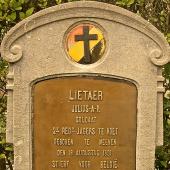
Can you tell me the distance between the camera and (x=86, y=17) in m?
3.90

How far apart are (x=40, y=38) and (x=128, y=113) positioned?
3.27 feet

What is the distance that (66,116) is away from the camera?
4016 mm

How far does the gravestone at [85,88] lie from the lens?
154 inches

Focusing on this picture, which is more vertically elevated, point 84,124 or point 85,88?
point 85,88

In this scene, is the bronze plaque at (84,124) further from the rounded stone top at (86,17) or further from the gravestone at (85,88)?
the rounded stone top at (86,17)

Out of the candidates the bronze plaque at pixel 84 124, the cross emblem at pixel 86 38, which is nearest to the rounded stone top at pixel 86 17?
the cross emblem at pixel 86 38

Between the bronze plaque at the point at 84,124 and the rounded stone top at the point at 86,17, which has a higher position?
the rounded stone top at the point at 86,17

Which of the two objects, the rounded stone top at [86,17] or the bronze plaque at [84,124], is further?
the bronze plaque at [84,124]

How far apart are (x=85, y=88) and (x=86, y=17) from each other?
0.61 m

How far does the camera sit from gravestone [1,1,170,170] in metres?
3.91

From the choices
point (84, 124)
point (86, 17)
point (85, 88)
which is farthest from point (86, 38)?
point (84, 124)

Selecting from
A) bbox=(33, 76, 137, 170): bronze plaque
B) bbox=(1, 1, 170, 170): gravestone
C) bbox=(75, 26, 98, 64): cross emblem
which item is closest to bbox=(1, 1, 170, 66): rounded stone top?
bbox=(1, 1, 170, 170): gravestone

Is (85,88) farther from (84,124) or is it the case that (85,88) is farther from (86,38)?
(86,38)

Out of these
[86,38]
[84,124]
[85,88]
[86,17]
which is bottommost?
[84,124]
